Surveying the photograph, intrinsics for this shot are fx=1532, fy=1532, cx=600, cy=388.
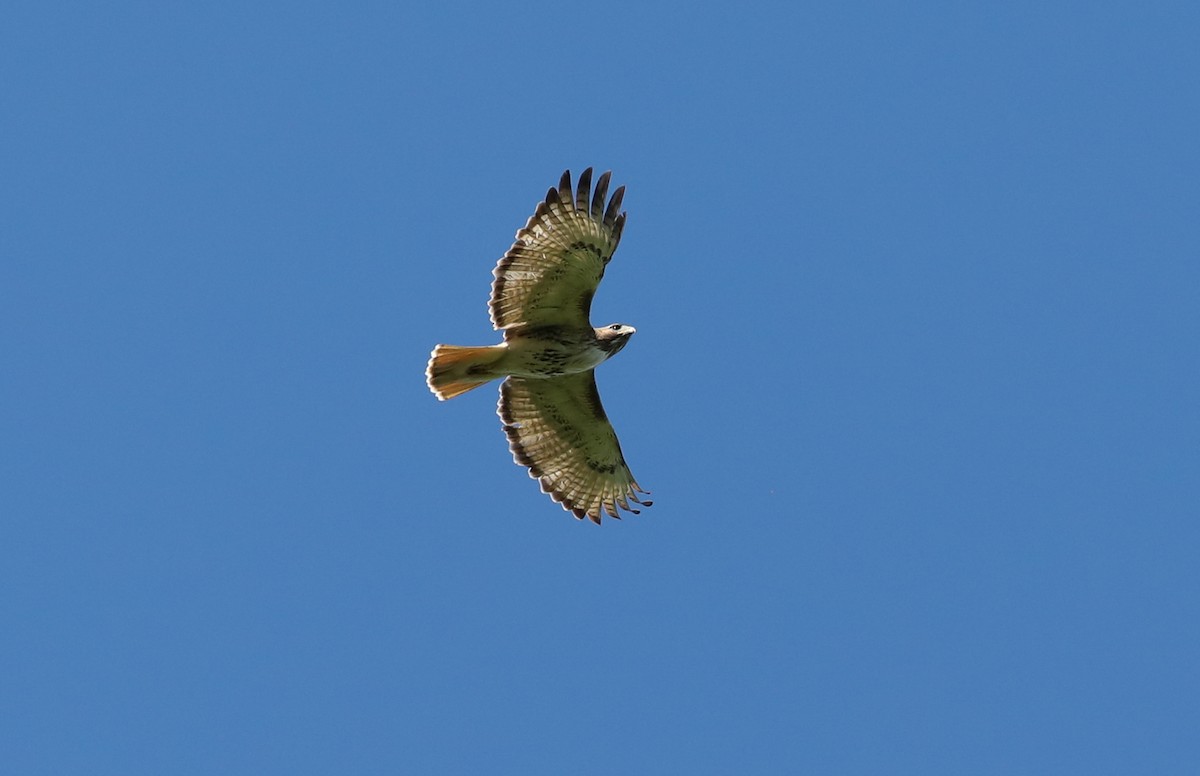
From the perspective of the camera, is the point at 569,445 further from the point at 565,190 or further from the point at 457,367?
the point at 565,190

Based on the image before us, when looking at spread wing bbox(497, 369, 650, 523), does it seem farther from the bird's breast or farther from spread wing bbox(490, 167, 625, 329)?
spread wing bbox(490, 167, 625, 329)

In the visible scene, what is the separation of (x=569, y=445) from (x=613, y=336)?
6.29ft

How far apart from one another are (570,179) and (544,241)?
0.61 metres

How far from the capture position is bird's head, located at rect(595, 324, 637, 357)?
1450 centimetres

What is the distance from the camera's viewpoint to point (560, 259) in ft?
46.2

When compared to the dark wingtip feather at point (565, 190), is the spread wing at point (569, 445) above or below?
below

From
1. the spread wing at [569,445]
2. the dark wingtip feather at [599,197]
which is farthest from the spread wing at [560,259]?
the spread wing at [569,445]

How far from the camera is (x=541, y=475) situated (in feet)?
52.5

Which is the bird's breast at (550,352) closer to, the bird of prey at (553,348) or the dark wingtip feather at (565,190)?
the bird of prey at (553,348)

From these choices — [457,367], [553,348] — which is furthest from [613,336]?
[457,367]

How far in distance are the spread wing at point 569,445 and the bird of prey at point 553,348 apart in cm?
1

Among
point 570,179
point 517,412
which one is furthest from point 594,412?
point 570,179

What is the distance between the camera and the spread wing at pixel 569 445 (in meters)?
15.6

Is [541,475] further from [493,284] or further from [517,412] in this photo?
[493,284]
